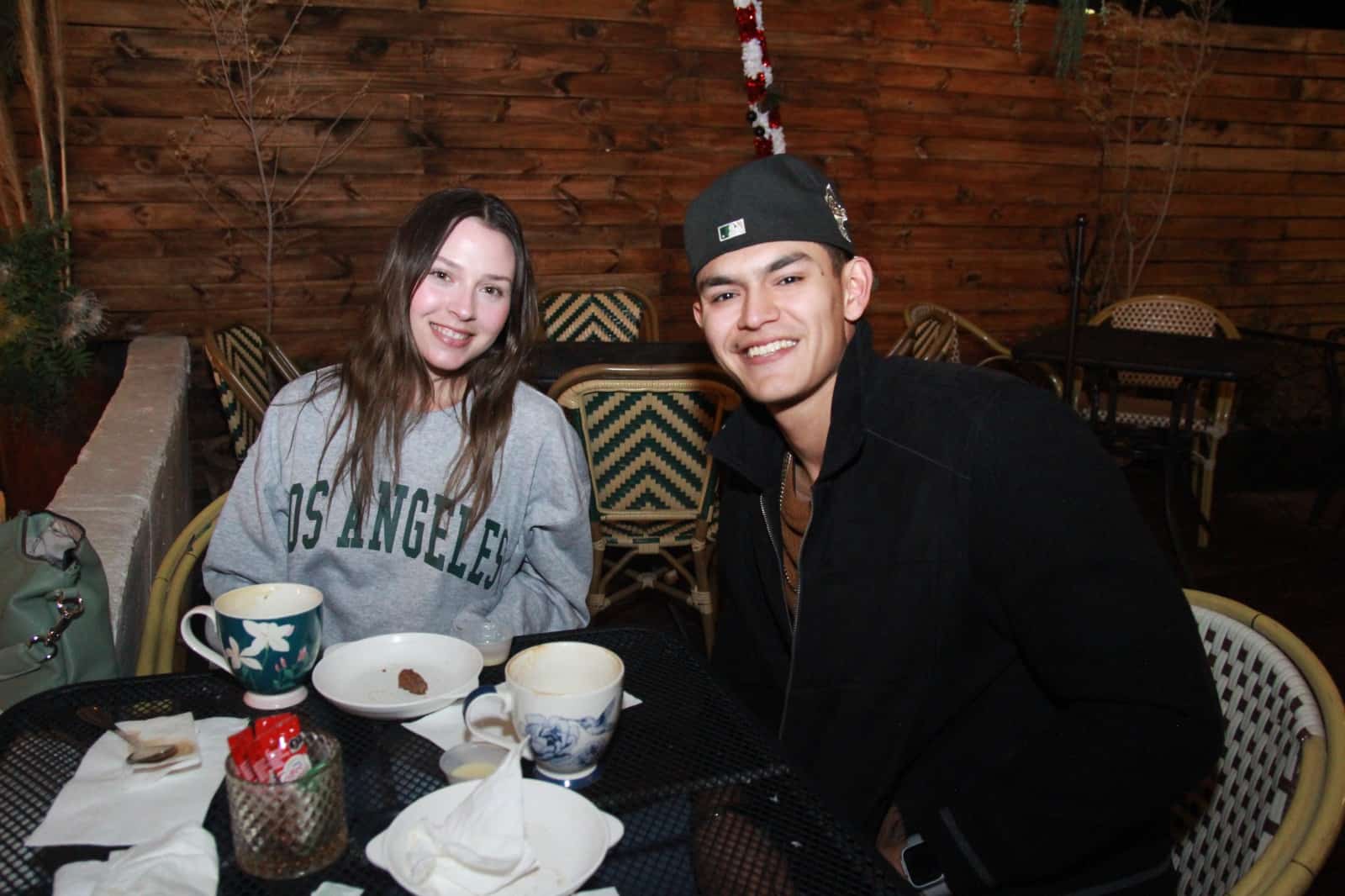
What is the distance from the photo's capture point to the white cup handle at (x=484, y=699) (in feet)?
3.36

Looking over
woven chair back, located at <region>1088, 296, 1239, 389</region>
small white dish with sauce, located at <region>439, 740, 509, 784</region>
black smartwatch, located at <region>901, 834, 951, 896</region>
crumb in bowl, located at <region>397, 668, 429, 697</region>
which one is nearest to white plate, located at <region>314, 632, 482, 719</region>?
crumb in bowl, located at <region>397, 668, 429, 697</region>

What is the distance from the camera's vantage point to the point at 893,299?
5855mm

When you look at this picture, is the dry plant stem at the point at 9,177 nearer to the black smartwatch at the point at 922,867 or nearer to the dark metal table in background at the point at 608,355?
the dark metal table in background at the point at 608,355

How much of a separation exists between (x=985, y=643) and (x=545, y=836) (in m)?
0.74

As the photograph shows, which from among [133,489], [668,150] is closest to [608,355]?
[133,489]

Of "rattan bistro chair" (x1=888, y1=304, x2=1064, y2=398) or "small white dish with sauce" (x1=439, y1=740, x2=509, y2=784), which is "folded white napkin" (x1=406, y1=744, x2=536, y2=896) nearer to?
"small white dish with sauce" (x1=439, y1=740, x2=509, y2=784)

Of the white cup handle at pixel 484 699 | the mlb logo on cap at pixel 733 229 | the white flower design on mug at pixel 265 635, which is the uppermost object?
the mlb logo on cap at pixel 733 229

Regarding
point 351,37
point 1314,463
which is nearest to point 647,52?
point 351,37

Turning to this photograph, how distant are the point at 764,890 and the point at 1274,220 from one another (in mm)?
7198

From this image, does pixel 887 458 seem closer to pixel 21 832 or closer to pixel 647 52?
pixel 21 832

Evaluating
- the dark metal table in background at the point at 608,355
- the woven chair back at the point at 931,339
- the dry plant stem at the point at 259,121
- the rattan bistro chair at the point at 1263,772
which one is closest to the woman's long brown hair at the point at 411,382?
the rattan bistro chair at the point at 1263,772

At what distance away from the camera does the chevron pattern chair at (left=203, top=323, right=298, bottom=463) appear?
268 cm

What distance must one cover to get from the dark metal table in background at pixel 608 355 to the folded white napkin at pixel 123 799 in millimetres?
2260

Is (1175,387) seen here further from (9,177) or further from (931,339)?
(9,177)
